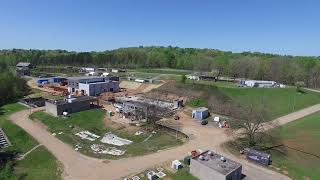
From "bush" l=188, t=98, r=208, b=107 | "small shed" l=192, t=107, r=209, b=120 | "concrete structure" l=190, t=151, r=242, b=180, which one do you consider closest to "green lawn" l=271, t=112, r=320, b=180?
"concrete structure" l=190, t=151, r=242, b=180

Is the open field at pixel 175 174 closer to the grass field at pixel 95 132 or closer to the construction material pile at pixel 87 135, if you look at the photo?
the grass field at pixel 95 132

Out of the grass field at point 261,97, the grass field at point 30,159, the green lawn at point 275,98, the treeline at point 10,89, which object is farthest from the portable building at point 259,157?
the treeline at point 10,89

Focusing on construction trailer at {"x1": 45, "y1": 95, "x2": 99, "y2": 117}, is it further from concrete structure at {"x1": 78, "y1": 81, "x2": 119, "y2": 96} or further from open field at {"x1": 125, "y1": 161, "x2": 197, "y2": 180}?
open field at {"x1": 125, "y1": 161, "x2": 197, "y2": 180}

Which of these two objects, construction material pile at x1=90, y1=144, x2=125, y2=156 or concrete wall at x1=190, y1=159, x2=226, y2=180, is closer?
concrete wall at x1=190, y1=159, x2=226, y2=180

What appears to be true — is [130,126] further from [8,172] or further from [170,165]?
[8,172]

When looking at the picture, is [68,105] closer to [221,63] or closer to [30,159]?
[30,159]
